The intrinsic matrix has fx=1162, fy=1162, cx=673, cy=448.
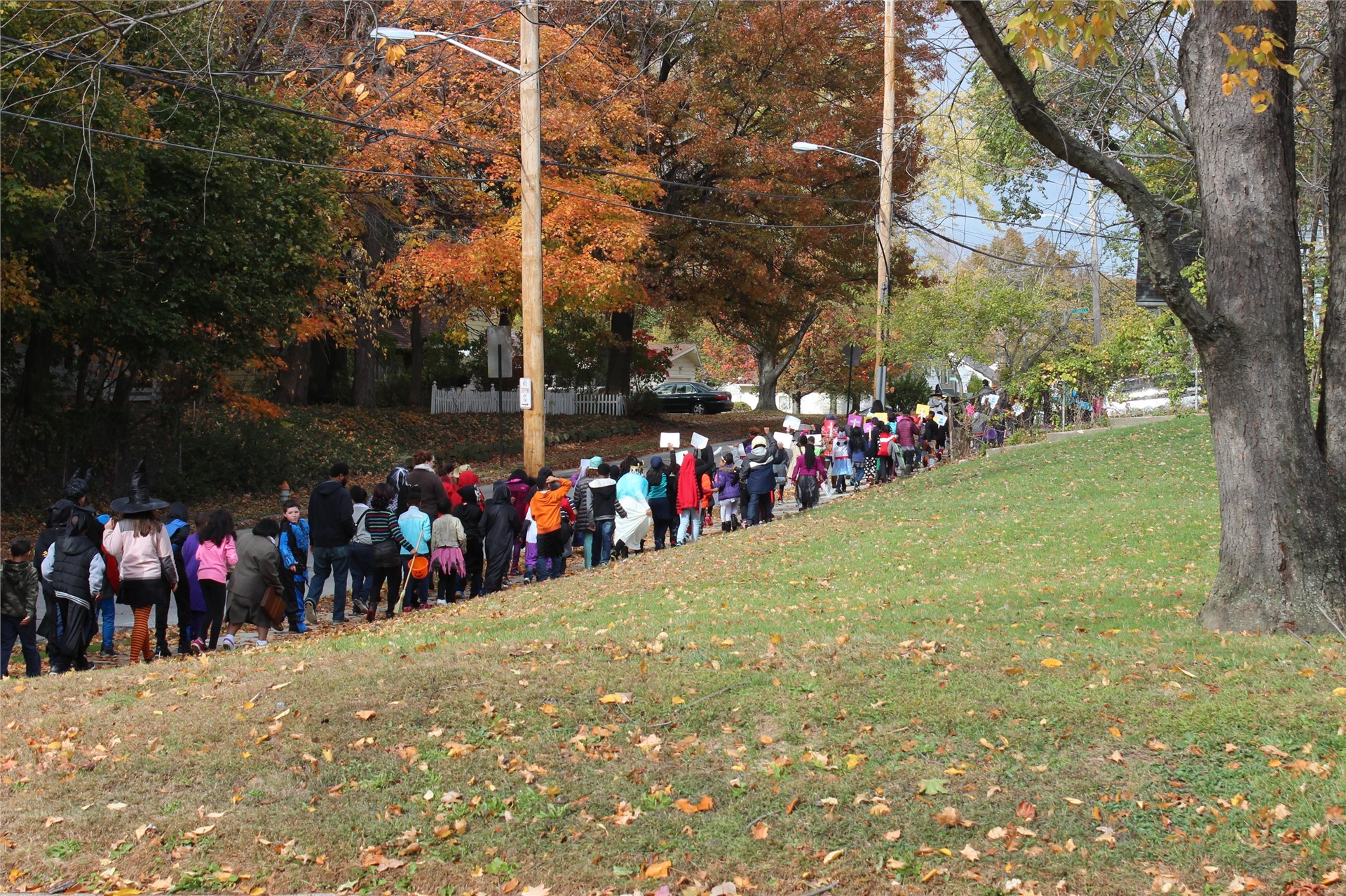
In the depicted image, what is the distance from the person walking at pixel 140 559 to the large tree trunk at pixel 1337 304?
32.2 feet

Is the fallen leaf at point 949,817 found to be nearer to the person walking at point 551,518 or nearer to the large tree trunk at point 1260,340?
the large tree trunk at point 1260,340

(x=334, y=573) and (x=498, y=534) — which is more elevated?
A: (x=498, y=534)

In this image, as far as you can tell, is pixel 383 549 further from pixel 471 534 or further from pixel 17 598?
pixel 17 598

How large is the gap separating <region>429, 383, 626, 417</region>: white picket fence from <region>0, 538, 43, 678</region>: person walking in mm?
25709

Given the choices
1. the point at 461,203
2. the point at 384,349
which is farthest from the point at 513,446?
the point at 384,349

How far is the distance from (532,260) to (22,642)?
9.15 metres

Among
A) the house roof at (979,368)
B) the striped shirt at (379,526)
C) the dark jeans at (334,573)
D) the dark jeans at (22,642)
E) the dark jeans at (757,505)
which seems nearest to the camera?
the dark jeans at (22,642)

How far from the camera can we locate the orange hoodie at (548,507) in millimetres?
14789

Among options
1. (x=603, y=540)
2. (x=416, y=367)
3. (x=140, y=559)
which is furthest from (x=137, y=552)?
(x=416, y=367)

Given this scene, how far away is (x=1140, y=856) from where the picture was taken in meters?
5.40

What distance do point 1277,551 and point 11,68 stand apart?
15.2m

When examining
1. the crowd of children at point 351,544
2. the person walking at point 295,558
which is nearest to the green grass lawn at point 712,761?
the crowd of children at point 351,544

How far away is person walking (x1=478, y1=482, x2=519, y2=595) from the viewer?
14523mm

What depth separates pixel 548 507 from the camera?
1488 cm
